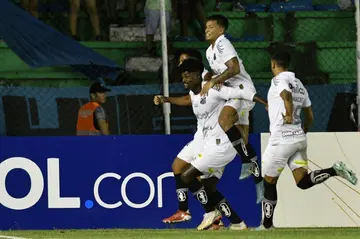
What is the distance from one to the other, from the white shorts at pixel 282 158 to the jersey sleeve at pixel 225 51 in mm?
1259

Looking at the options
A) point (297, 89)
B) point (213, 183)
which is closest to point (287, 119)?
point (297, 89)

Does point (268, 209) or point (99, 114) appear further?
point (99, 114)

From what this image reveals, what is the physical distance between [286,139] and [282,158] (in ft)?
0.69

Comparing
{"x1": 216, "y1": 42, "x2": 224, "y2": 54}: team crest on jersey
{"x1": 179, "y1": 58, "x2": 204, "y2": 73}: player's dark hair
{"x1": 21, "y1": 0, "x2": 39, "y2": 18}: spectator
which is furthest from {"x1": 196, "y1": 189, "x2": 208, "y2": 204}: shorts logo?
{"x1": 21, "y1": 0, "x2": 39, "y2": 18}: spectator

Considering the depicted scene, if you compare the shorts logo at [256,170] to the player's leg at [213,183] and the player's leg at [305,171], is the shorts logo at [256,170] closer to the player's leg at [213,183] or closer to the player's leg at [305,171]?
the player's leg at [213,183]

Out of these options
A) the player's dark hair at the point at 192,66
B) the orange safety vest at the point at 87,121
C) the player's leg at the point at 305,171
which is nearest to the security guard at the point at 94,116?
the orange safety vest at the point at 87,121

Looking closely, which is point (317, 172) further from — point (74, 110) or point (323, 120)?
point (74, 110)

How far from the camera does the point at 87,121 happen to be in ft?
49.2

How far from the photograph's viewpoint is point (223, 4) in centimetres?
1823

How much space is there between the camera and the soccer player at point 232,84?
13.6m

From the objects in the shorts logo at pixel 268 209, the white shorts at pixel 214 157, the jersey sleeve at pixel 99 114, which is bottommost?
the shorts logo at pixel 268 209

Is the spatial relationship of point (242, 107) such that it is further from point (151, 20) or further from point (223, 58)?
point (151, 20)

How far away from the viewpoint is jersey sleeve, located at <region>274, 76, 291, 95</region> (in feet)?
41.5

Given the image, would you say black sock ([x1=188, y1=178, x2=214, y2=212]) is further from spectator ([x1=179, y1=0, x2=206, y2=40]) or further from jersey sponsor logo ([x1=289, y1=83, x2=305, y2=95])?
spectator ([x1=179, y1=0, x2=206, y2=40])
